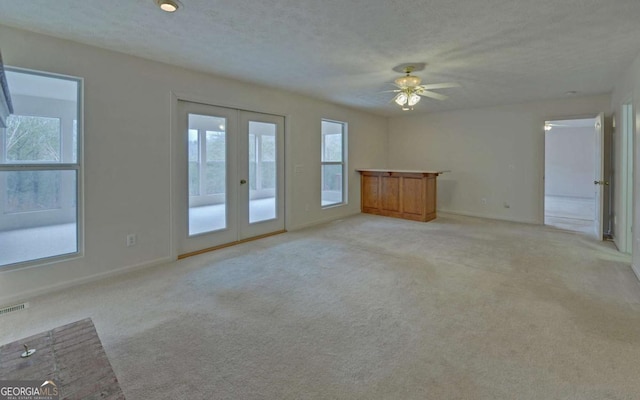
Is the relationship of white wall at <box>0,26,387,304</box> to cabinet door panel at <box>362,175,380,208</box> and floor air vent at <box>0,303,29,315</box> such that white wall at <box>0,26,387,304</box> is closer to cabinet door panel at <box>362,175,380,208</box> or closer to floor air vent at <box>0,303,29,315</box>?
floor air vent at <box>0,303,29,315</box>

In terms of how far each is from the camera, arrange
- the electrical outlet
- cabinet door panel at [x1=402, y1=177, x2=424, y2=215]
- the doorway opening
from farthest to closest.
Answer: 1. the doorway opening
2. cabinet door panel at [x1=402, y1=177, x2=424, y2=215]
3. the electrical outlet

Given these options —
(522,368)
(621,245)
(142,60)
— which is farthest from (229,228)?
(621,245)

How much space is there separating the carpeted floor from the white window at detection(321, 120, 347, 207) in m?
2.56

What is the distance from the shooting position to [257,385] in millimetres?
1738

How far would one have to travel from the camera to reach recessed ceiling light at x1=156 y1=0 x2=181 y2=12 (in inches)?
90.9

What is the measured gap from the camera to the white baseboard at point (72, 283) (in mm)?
2814

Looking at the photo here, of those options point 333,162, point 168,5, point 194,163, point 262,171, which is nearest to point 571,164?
point 333,162

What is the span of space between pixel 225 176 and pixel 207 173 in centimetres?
27

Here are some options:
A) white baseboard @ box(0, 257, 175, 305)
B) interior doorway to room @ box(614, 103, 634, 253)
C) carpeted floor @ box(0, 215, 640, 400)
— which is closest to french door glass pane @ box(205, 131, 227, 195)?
carpeted floor @ box(0, 215, 640, 400)

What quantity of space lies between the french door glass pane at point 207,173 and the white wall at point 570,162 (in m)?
10.5

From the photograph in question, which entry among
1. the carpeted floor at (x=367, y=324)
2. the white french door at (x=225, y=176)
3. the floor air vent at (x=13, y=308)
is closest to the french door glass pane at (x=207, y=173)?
the white french door at (x=225, y=176)

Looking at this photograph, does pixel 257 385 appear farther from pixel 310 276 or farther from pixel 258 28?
pixel 258 28

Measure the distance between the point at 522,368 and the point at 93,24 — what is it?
4151 millimetres

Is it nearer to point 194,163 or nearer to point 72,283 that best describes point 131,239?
point 72,283
